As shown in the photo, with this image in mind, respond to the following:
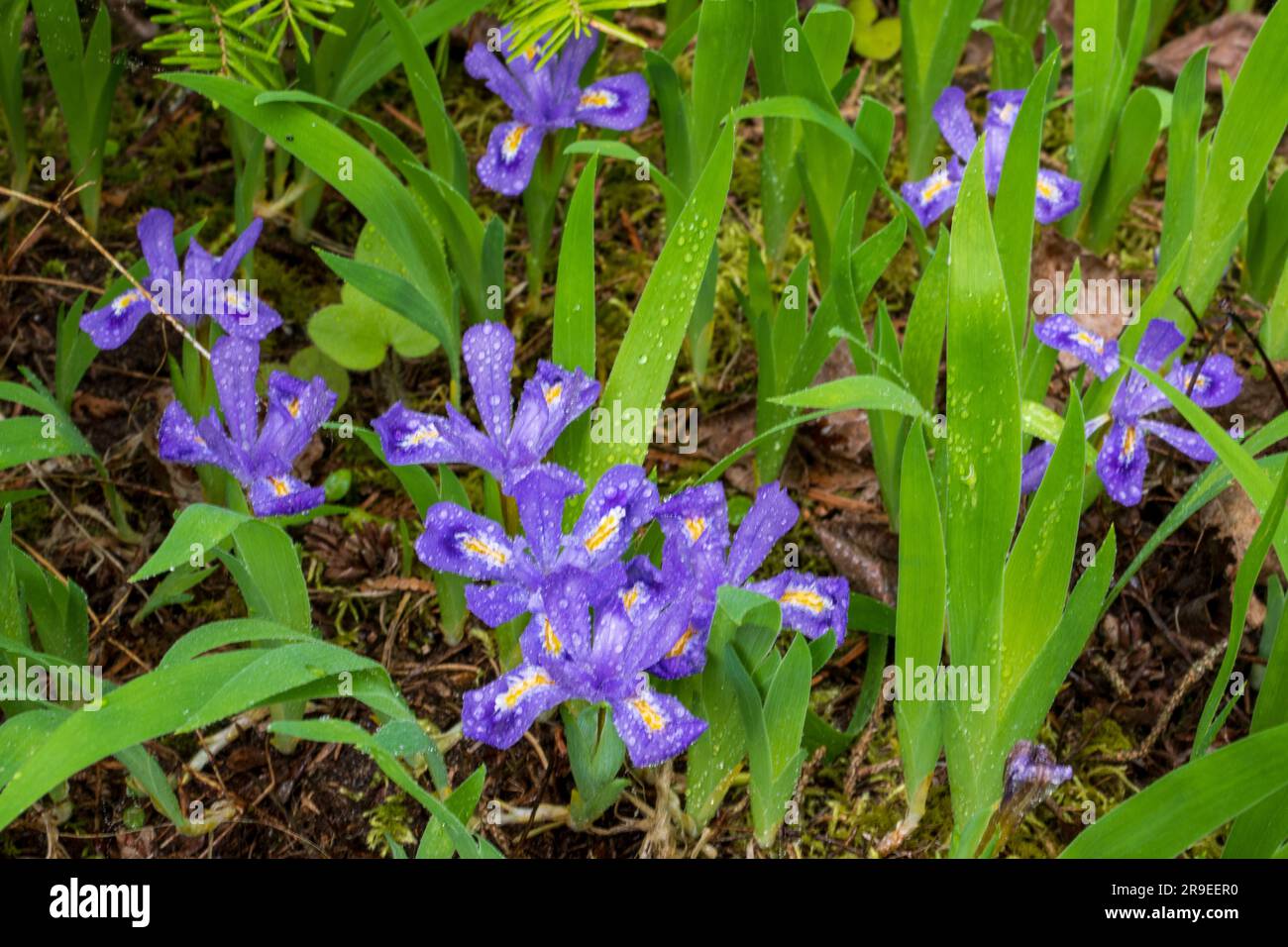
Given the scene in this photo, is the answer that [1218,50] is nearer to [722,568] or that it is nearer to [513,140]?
[513,140]

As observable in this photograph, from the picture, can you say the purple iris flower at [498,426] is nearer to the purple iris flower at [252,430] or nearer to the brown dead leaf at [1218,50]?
the purple iris flower at [252,430]

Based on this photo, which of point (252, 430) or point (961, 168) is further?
point (961, 168)

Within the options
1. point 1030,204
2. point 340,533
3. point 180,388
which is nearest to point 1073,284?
point 1030,204

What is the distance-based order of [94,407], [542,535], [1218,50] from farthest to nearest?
[1218,50] → [94,407] → [542,535]

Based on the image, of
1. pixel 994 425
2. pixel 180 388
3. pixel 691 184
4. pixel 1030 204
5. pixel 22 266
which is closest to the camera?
pixel 994 425

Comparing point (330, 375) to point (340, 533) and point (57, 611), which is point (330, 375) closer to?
point (340, 533)

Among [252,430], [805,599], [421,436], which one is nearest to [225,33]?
[252,430]

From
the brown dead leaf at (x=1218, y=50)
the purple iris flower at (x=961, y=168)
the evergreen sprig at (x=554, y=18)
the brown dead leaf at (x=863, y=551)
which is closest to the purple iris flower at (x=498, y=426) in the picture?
the evergreen sprig at (x=554, y=18)
